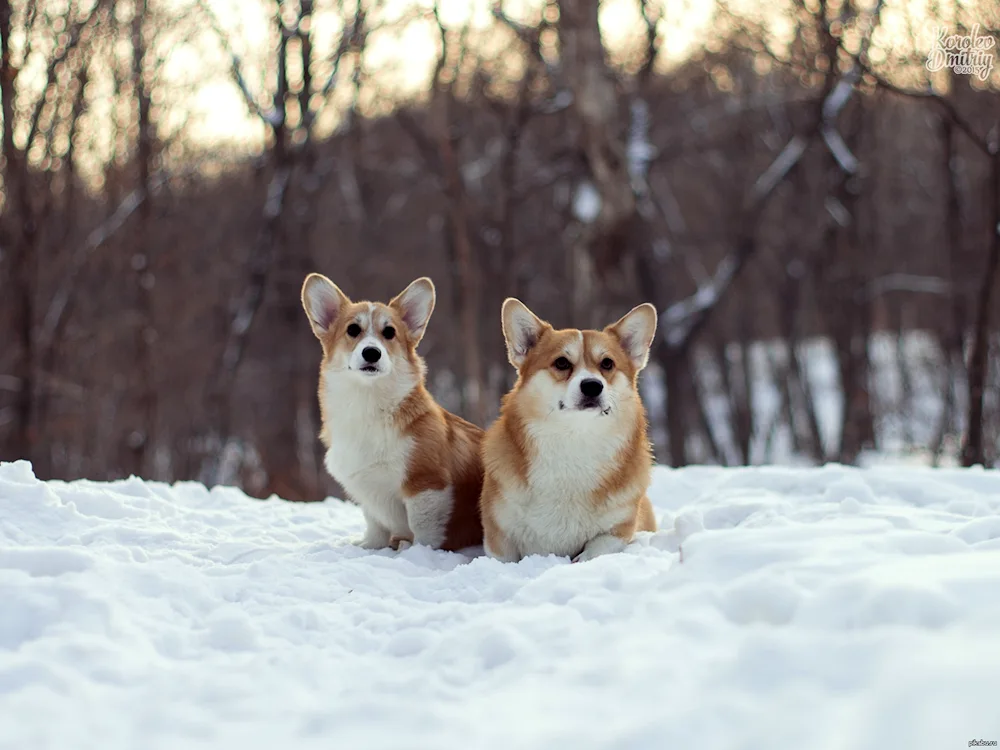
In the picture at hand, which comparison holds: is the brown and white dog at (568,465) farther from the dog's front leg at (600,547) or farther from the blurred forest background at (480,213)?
the blurred forest background at (480,213)

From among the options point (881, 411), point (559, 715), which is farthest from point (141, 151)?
point (881, 411)

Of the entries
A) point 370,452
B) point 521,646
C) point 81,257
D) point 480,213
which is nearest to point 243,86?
point 81,257

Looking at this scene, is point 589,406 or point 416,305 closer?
point 589,406

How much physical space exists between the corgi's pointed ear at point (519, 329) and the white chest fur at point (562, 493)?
557 millimetres

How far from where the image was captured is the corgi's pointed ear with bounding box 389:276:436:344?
5246 mm

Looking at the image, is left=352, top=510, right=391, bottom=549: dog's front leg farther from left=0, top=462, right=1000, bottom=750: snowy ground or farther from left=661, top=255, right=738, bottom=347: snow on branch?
left=661, top=255, right=738, bottom=347: snow on branch

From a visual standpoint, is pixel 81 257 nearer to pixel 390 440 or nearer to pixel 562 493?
pixel 390 440

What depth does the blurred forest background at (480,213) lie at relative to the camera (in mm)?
10477

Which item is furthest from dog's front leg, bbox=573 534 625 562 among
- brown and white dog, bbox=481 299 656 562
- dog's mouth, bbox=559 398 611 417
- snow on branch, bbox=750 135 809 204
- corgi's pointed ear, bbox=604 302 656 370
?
snow on branch, bbox=750 135 809 204

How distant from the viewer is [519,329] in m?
4.76

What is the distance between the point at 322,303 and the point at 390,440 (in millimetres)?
1071

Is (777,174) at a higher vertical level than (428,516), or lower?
higher

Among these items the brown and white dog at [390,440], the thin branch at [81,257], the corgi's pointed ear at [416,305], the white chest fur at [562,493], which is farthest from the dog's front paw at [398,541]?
the thin branch at [81,257]

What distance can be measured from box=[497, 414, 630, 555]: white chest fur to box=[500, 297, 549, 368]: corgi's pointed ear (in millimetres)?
557
